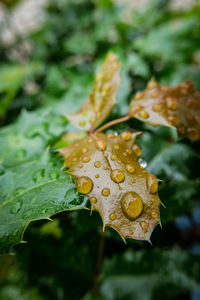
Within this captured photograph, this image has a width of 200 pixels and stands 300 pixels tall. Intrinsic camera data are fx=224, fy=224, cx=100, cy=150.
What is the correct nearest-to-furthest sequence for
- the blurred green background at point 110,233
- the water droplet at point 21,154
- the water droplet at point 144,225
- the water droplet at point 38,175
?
the water droplet at point 144,225, the water droplet at point 38,175, the water droplet at point 21,154, the blurred green background at point 110,233

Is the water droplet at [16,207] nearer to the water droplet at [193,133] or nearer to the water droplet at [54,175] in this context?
the water droplet at [54,175]

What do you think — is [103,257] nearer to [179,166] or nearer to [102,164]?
[179,166]

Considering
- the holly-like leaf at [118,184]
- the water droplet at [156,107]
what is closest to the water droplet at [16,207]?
the holly-like leaf at [118,184]

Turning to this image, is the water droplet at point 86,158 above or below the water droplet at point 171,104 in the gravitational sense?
below

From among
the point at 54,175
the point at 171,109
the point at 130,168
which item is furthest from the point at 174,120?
the point at 54,175

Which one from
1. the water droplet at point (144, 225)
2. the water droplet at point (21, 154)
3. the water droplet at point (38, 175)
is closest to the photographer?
the water droplet at point (144, 225)

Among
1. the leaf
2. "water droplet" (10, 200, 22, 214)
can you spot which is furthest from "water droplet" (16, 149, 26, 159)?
"water droplet" (10, 200, 22, 214)

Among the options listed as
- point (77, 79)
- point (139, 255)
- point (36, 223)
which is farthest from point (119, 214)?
point (77, 79)
